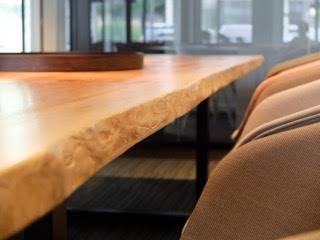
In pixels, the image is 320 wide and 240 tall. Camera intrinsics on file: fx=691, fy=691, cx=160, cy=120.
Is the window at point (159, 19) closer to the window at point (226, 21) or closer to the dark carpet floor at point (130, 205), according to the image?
the window at point (226, 21)

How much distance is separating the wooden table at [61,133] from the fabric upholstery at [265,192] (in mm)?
116

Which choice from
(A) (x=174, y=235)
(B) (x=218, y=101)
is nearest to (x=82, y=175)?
(A) (x=174, y=235)

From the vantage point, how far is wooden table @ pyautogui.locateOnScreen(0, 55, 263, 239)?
0.37 meters

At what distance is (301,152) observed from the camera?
82 cm

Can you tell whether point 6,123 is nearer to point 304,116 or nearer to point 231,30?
point 304,116

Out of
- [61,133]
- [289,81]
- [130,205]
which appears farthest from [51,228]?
[130,205]

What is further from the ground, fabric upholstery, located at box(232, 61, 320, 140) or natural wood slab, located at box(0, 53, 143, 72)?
natural wood slab, located at box(0, 53, 143, 72)

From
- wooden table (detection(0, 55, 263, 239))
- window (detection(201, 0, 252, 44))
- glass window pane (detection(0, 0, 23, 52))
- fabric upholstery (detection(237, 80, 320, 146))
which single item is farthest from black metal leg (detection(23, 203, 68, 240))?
window (detection(201, 0, 252, 44))

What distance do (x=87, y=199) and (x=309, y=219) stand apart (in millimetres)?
2410

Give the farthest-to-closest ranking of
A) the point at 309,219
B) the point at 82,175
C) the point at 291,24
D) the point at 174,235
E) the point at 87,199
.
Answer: the point at 291,24 < the point at 87,199 < the point at 174,235 < the point at 309,219 < the point at 82,175

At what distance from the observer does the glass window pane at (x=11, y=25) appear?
396 centimetres

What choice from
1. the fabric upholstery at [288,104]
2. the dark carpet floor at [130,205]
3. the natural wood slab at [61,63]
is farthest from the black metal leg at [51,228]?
the dark carpet floor at [130,205]

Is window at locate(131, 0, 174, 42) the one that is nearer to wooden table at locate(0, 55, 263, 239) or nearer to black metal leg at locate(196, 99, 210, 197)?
black metal leg at locate(196, 99, 210, 197)

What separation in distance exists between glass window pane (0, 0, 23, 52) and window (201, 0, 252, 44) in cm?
128
